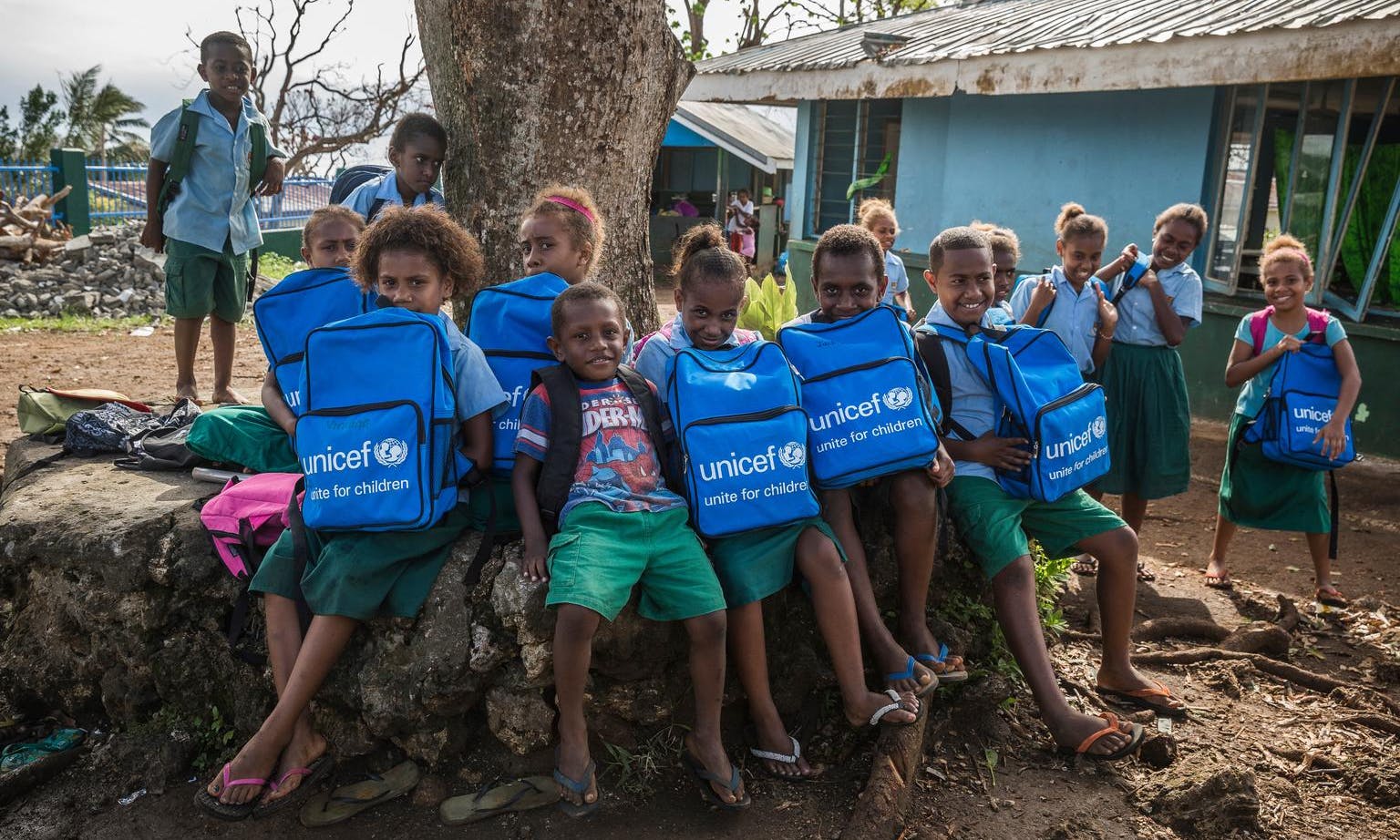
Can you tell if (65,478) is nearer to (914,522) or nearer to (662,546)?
(662,546)

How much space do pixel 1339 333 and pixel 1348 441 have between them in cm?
49

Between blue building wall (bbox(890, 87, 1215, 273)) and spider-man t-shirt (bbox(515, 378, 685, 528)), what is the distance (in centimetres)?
665

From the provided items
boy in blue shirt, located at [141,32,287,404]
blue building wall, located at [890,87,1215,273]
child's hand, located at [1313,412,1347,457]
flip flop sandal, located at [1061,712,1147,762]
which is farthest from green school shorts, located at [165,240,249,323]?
blue building wall, located at [890,87,1215,273]

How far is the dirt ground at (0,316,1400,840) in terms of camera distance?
2863 mm

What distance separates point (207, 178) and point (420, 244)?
7.59 feet

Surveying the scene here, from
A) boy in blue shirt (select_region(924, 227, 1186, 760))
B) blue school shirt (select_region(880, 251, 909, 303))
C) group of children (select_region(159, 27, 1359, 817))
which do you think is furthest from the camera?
blue school shirt (select_region(880, 251, 909, 303))

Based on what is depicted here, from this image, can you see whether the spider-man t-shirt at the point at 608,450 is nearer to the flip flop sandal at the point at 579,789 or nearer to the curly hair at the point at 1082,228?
the flip flop sandal at the point at 579,789

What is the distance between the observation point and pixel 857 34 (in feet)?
41.9

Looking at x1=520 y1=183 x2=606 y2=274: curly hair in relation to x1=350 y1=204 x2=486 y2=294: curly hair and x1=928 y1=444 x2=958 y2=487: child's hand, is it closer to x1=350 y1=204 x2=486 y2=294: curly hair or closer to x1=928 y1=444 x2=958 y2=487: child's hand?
x1=350 y1=204 x2=486 y2=294: curly hair

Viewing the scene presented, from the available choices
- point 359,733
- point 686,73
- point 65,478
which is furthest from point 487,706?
point 686,73

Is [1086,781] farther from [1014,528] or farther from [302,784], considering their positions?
[302,784]

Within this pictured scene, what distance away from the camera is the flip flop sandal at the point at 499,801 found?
2814mm

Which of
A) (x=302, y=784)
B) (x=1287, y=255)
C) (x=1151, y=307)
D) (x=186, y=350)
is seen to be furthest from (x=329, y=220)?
(x=1287, y=255)

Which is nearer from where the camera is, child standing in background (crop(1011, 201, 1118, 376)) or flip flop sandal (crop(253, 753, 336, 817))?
flip flop sandal (crop(253, 753, 336, 817))
